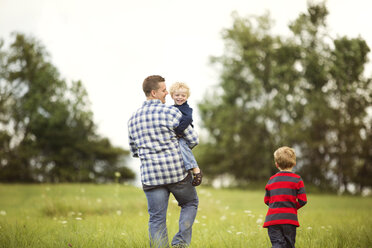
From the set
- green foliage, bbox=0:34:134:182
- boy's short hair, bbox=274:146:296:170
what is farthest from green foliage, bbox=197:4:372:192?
boy's short hair, bbox=274:146:296:170

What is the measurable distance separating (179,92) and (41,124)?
27366 millimetres

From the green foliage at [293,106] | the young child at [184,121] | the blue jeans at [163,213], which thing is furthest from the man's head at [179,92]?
the green foliage at [293,106]

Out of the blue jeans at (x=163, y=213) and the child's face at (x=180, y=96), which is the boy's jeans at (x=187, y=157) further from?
the child's face at (x=180, y=96)

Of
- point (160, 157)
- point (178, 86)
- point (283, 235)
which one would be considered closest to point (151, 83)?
point (178, 86)

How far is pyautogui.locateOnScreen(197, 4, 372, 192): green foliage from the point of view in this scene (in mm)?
24531

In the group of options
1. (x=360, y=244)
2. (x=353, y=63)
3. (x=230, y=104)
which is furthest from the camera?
(x=230, y=104)

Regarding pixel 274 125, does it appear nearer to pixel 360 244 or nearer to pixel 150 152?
pixel 360 244

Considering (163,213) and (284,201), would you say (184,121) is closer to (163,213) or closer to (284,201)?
(163,213)

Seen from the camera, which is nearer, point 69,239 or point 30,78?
point 69,239

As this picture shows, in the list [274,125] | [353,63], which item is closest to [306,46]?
[353,63]

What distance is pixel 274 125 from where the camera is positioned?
1086 inches

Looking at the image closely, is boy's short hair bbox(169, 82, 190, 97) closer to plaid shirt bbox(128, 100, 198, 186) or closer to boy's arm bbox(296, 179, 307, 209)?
plaid shirt bbox(128, 100, 198, 186)

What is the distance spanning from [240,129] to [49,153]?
595 inches

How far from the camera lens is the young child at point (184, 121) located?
13.4 feet
